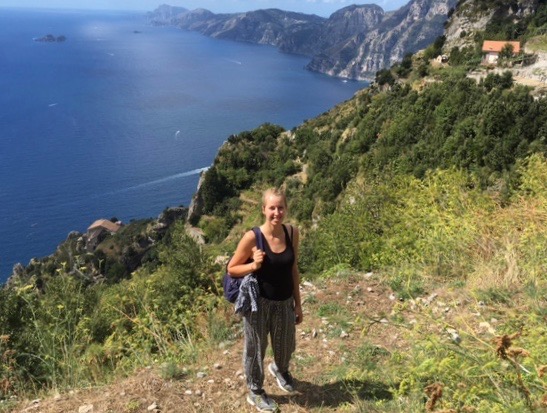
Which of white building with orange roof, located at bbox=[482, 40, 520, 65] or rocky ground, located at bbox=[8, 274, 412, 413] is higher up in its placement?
white building with orange roof, located at bbox=[482, 40, 520, 65]

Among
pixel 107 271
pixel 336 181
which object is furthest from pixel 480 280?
pixel 107 271

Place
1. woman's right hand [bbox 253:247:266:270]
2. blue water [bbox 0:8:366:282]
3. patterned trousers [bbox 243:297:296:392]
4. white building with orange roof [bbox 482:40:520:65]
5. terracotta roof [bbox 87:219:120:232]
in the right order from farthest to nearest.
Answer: blue water [bbox 0:8:366:282] → terracotta roof [bbox 87:219:120:232] → white building with orange roof [bbox 482:40:520:65] → patterned trousers [bbox 243:297:296:392] → woman's right hand [bbox 253:247:266:270]

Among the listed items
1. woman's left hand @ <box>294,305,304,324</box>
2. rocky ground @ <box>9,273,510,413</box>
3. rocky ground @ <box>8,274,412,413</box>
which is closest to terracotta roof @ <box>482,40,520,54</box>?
rocky ground @ <box>9,273,510,413</box>

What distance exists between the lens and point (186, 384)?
172 inches

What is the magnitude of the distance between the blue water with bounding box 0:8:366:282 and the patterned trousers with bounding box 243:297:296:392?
58.4 m

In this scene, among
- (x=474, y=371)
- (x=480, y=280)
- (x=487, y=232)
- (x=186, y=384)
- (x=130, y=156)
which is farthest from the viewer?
(x=130, y=156)

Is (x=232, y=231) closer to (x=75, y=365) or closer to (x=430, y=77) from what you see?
(x=430, y=77)

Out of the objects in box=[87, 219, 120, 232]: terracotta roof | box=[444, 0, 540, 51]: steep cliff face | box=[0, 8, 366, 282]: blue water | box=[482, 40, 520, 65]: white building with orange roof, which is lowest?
box=[87, 219, 120, 232]: terracotta roof

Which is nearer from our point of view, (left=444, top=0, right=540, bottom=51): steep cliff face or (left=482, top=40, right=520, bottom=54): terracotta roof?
(left=482, top=40, right=520, bottom=54): terracotta roof

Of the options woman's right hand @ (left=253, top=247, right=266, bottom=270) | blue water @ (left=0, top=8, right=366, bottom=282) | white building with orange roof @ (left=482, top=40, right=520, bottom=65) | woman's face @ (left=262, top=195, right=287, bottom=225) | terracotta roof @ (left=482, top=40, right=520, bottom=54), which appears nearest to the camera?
woman's right hand @ (left=253, top=247, right=266, bottom=270)

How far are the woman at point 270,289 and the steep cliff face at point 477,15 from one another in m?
44.2

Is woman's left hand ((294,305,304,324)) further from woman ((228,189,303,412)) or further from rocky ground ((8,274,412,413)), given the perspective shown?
rocky ground ((8,274,412,413))

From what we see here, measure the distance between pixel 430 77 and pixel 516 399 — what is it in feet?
131

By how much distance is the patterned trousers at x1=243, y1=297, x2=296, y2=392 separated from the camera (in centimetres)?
393
